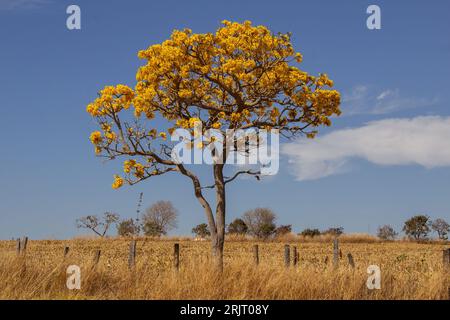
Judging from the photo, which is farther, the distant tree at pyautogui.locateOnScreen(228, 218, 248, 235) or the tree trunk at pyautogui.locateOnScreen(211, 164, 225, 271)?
the distant tree at pyautogui.locateOnScreen(228, 218, 248, 235)

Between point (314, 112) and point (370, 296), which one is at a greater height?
point (314, 112)

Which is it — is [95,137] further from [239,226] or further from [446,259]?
[239,226]

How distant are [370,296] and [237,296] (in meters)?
3.84

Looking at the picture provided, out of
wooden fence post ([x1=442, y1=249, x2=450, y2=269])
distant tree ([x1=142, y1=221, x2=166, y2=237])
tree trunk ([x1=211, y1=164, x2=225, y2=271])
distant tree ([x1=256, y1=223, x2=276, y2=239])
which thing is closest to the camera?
wooden fence post ([x1=442, y1=249, x2=450, y2=269])

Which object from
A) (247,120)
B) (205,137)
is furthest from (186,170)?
(247,120)

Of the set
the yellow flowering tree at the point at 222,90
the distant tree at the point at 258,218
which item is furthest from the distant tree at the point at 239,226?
the yellow flowering tree at the point at 222,90

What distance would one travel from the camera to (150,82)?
2353cm

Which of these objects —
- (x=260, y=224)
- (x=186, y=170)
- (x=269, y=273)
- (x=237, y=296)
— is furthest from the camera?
(x=260, y=224)

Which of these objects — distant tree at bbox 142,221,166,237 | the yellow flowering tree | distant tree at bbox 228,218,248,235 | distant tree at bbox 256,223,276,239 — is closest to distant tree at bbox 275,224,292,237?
distant tree at bbox 256,223,276,239

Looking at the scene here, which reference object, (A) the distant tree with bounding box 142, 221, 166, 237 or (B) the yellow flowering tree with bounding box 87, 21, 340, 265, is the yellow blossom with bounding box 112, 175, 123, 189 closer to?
(B) the yellow flowering tree with bounding box 87, 21, 340, 265

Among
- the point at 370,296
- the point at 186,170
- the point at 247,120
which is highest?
the point at 247,120

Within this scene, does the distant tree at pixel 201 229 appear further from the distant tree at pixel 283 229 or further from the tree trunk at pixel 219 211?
the tree trunk at pixel 219 211

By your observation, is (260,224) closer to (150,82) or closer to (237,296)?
(150,82)

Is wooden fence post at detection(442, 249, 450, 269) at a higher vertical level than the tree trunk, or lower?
lower
